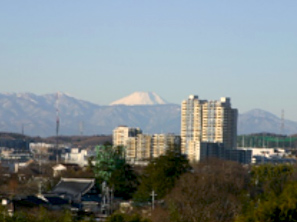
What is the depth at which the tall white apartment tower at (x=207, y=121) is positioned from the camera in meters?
99.8

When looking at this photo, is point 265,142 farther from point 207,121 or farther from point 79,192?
point 79,192

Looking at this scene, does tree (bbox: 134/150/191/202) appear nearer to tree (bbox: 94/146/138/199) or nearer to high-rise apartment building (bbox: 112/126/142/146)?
tree (bbox: 94/146/138/199)

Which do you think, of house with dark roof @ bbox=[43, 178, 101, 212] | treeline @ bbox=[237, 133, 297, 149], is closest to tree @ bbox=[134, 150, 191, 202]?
house with dark roof @ bbox=[43, 178, 101, 212]

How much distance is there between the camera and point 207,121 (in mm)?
100875

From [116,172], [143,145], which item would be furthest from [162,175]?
[143,145]

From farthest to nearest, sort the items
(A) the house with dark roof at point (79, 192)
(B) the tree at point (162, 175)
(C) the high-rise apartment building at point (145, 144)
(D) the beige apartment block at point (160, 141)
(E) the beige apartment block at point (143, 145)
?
(E) the beige apartment block at point (143, 145), (C) the high-rise apartment building at point (145, 144), (D) the beige apartment block at point (160, 141), (A) the house with dark roof at point (79, 192), (B) the tree at point (162, 175)

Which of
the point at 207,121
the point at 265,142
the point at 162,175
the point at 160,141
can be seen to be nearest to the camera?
the point at 162,175

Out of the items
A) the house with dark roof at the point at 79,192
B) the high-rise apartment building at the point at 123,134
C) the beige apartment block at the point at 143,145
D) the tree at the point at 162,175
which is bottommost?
the house with dark roof at the point at 79,192

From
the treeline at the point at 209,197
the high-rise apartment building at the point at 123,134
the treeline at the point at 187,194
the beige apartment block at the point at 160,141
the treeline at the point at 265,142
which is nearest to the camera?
the treeline at the point at 209,197

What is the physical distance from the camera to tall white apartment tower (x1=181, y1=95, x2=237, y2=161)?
99.8 m

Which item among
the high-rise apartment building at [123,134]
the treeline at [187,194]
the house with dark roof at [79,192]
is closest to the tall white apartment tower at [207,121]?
the high-rise apartment building at [123,134]

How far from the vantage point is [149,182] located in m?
36.7

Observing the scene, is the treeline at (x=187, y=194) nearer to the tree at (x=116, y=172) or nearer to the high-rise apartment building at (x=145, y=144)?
the tree at (x=116, y=172)

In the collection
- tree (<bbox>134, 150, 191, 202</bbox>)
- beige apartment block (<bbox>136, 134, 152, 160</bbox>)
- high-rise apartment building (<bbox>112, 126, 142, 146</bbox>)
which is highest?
high-rise apartment building (<bbox>112, 126, 142, 146</bbox>)
